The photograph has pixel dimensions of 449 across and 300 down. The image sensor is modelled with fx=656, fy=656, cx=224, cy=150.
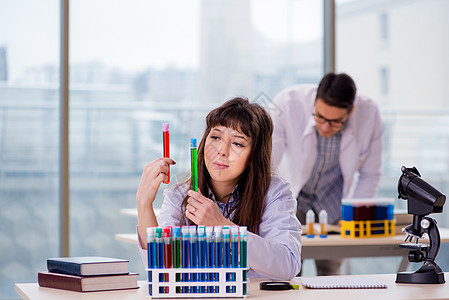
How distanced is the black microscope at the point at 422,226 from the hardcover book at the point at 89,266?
850 mm

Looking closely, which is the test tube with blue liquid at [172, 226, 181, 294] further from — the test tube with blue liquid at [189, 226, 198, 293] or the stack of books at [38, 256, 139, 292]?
the stack of books at [38, 256, 139, 292]

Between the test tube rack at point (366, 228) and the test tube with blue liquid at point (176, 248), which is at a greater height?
the test tube with blue liquid at point (176, 248)

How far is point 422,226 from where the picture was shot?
6.62 ft

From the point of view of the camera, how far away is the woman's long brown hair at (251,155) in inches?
85.8

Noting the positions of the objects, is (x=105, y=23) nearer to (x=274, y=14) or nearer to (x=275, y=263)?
(x=274, y=14)

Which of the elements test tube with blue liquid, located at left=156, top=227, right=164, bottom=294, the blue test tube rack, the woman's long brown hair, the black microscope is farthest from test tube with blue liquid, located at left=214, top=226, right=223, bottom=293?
the black microscope

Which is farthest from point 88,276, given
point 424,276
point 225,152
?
point 424,276

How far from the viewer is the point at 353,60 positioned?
4859mm

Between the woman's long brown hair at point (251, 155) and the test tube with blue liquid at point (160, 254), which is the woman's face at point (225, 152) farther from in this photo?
the test tube with blue liquid at point (160, 254)

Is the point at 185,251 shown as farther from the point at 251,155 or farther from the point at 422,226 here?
the point at 422,226

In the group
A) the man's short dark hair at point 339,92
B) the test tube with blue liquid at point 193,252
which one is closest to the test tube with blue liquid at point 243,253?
the test tube with blue liquid at point 193,252

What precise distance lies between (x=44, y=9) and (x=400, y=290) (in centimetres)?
324

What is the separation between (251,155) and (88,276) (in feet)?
2.30

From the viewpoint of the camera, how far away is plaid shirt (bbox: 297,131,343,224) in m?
3.59
